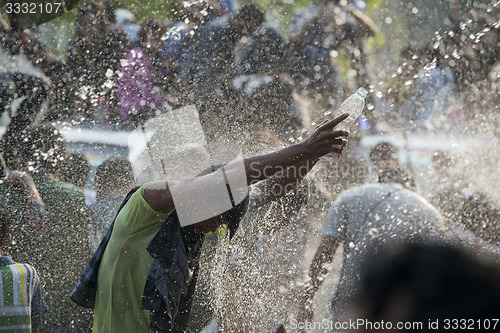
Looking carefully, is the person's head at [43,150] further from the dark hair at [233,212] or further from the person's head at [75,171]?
the dark hair at [233,212]

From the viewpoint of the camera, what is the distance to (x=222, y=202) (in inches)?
74.4

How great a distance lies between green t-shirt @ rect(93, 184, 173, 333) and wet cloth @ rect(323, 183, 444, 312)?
2.72 feet

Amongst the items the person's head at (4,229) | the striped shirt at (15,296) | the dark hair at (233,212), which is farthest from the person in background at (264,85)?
the striped shirt at (15,296)

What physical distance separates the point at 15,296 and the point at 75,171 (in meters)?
1.28

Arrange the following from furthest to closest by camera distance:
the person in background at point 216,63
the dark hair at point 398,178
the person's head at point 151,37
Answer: the person's head at point 151,37, the person in background at point 216,63, the dark hair at point 398,178

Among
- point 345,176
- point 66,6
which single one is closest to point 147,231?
point 345,176

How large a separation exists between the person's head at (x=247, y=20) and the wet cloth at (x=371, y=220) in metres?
1.92

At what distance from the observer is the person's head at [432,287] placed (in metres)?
0.71

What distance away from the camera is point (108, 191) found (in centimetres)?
331

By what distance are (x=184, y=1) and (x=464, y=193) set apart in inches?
107

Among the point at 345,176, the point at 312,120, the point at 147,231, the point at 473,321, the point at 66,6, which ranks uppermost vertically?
the point at 66,6

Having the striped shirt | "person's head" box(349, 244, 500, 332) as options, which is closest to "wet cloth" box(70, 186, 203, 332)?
the striped shirt

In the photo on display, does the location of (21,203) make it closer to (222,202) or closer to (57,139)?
(57,139)

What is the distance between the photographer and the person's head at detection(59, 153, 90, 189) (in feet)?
10.6
